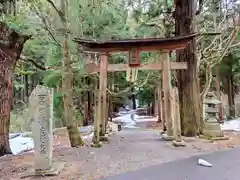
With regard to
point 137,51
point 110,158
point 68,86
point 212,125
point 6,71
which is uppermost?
point 137,51

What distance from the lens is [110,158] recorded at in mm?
6180

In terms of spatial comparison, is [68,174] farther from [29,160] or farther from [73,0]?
[73,0]

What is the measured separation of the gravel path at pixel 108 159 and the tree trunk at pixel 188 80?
1229 millimetres

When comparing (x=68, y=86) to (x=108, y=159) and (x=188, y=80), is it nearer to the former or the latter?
(x=108, y=159)

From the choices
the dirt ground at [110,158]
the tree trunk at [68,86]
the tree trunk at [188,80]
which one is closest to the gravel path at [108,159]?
the dirt ground at [110,158]

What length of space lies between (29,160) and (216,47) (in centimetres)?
970

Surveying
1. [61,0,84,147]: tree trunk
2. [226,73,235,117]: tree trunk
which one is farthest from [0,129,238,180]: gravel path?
[226,73,235,117]: tree trunk

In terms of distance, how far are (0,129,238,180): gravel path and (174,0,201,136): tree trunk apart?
1229 mm

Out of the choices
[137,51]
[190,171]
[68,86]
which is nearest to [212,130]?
[137,51]

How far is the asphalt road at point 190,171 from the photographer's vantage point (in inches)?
179

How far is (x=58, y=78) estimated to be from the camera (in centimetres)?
1416

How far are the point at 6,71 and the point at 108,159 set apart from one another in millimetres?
3275

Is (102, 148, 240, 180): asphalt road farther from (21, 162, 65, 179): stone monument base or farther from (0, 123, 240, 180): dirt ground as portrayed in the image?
(21, 162, 65, 179): stone monument base

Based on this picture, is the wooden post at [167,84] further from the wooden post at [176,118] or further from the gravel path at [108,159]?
the gravel path at [108,159]
